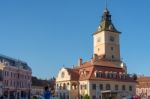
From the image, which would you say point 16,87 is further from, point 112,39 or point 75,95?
point 112,39

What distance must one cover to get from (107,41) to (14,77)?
81.7 ft

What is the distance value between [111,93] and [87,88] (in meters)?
4.95

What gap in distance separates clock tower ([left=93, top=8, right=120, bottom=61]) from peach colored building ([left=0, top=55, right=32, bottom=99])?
18.7 m

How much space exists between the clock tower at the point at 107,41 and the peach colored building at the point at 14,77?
18686mm

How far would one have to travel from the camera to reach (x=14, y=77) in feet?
254

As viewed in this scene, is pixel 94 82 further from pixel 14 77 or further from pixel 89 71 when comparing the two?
pixel 14 77

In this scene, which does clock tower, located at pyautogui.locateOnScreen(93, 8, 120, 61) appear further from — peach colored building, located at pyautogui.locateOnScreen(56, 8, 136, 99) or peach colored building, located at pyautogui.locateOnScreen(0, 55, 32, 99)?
peach colored building, located at pyautogui.locateOnScreen(0, 55, 32, 99)

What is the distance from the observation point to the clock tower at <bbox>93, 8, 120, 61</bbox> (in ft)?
280

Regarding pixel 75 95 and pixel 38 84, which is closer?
pixel 75 95

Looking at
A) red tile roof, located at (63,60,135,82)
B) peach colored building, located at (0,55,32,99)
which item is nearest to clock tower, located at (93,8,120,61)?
red tile roof, located at (63,60,135,82)

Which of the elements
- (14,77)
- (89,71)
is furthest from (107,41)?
(14,77)

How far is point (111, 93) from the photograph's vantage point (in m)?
67.2

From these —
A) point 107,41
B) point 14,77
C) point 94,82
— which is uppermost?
point 107,41

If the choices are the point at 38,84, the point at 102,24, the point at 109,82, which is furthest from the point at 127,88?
the point at 38,84
